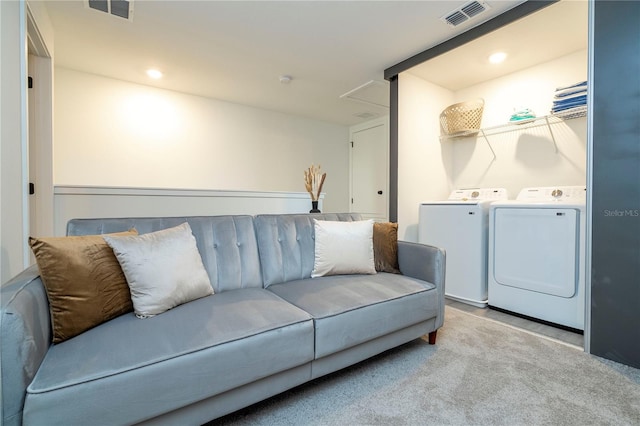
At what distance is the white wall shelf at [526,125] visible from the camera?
8.43 feet

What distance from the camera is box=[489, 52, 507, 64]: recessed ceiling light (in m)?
2.85

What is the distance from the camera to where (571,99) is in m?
2.54

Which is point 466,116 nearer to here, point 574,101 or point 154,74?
→ point 574,101

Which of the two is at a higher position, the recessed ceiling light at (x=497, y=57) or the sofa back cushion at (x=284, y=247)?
the recessed ceiling light at (x=497, y=57)

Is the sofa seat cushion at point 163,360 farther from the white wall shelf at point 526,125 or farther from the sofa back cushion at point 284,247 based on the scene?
the white wall shelf at point 526,125

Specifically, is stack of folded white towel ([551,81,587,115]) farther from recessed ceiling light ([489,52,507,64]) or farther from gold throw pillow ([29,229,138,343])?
gold throw pillow ([29,229,138,343])

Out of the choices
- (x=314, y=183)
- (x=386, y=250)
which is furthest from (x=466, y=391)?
(x=314, y=183)

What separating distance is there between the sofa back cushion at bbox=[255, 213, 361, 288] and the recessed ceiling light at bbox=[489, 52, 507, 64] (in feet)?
8.22

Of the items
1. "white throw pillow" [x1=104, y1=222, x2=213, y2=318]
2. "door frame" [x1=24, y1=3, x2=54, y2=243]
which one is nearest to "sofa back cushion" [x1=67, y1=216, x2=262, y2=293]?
"white throw pillow" [x1=104, y1=222, x2=213, y2=318]

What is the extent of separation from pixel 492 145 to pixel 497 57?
0.92 meters

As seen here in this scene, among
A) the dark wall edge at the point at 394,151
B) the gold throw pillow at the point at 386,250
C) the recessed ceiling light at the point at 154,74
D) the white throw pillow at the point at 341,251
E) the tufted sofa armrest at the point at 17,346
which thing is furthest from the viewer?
the recessed ceiling light at the point at 154,74

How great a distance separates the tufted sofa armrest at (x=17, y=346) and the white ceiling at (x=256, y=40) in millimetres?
2253


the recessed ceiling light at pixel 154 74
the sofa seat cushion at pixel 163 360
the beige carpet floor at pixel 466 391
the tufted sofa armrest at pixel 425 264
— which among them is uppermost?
the recessed ceiling light at pixel 154 74

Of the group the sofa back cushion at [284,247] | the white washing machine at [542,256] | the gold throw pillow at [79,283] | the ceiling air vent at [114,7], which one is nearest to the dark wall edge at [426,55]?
the white washing machine at [542,256]
